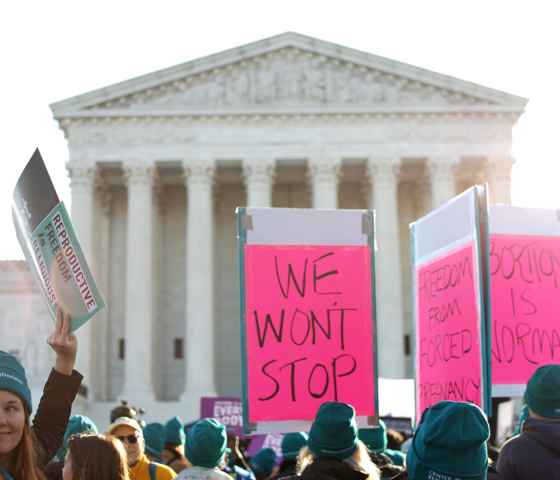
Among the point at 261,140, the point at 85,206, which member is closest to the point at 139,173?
the point at 85,206

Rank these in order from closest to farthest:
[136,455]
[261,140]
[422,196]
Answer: [136,455], [261,140], [422,196]

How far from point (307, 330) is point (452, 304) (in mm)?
1478

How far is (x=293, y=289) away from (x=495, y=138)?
160 ft

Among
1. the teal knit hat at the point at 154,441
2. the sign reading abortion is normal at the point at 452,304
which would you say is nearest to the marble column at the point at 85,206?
the teal knit hat at the point at 154,441

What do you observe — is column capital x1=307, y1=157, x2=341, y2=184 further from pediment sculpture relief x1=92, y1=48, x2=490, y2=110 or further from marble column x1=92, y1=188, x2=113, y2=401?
marble column x1=92, y1=188, x2=113, y2=401

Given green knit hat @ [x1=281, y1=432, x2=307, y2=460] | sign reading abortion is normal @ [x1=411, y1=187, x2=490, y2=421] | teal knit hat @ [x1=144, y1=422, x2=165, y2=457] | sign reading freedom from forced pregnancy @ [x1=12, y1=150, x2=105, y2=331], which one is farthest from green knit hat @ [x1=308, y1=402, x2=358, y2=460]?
teal knit hat @ [x1=144, y1=422, x2=165, y2=457]

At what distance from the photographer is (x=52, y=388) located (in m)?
6.57

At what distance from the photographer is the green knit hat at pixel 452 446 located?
526 cm

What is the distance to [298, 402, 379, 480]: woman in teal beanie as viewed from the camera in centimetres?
622

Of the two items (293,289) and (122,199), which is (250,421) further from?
(122,199)

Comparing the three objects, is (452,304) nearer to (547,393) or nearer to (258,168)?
(547,393)

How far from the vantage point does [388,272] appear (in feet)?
184

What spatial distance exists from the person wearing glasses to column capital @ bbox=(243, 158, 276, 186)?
47.5m

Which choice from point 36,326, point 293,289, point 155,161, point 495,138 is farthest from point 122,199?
point 293,289
